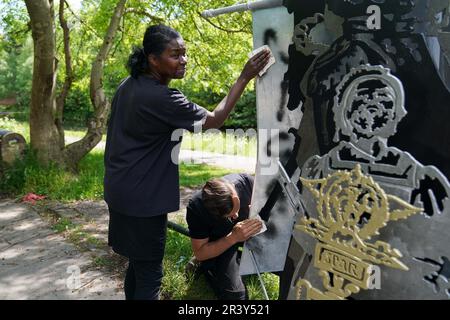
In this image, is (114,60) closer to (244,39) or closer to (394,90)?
(244,39)

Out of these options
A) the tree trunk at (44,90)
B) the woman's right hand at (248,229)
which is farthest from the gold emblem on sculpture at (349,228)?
the tree trunk at (44,90)

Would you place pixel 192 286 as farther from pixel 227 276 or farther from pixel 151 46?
pixel 151 46

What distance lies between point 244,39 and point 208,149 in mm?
4578

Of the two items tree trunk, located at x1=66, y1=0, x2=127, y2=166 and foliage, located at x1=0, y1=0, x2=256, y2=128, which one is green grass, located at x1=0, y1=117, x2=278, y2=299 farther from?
foliage, located at x1=0, y1=0, x2=256, y2=128

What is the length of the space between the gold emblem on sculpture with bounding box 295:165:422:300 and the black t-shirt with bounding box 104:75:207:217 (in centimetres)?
73

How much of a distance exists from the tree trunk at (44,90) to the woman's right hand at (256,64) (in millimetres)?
4968

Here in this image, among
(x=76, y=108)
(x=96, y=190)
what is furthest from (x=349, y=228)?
(x=76, y=108)

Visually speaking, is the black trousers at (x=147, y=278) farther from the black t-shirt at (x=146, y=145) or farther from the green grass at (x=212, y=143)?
the green grass at (x=212, y=143)

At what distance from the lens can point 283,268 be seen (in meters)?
2.29

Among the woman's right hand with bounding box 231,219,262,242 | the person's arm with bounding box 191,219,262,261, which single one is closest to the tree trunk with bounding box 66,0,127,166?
the person's arm with bounding box 191,219,262,261

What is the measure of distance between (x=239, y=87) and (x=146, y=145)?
1.86 ft

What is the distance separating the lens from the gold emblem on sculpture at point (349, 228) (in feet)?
5.64

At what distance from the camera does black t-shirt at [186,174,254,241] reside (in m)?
2.84

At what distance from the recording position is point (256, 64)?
2.18 meters
